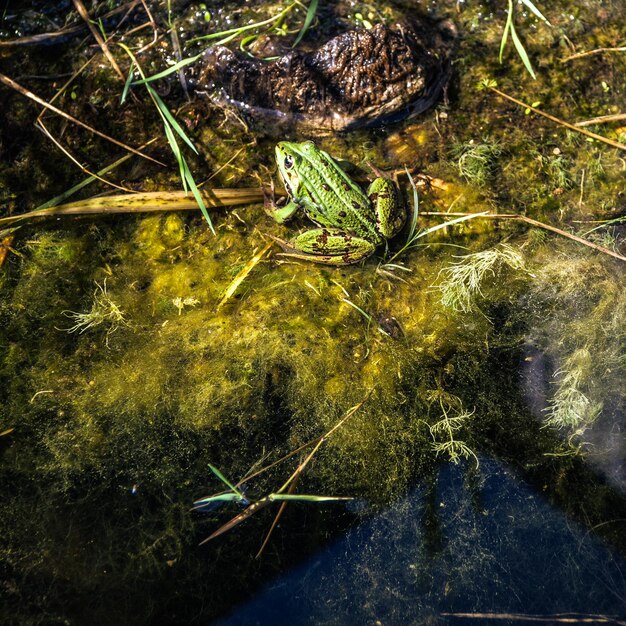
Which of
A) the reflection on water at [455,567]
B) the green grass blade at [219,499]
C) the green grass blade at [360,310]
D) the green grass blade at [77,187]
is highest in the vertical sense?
the green grass blade at [77,187]

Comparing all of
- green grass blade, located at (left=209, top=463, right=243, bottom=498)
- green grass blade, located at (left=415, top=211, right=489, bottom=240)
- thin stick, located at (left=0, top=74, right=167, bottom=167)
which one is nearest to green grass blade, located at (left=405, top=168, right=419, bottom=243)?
green grass blade, located at (left=415, top=211, right=489, bottom=240)

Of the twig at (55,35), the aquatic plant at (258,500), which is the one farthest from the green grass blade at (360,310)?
the twig at (55,35)

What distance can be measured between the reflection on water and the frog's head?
6.12 ft

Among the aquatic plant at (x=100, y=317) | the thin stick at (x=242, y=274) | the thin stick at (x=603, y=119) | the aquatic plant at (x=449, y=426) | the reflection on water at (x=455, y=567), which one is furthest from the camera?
the thin stick at (x=603, y=119)

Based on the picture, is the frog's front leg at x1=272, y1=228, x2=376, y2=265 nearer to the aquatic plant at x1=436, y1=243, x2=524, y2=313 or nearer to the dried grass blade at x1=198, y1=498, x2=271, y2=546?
the aquatic plant at x1=436, y1=243, x2=524, y2=313

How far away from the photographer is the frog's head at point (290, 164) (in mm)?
3012

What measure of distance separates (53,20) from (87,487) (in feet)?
9.68

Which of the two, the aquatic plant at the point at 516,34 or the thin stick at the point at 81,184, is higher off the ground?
the aquatic plant at the point at 516,34

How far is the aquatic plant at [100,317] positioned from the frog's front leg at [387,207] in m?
1.62

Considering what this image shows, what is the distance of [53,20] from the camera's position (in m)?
3.30

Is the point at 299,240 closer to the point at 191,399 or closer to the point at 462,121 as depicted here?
the point at 191,399

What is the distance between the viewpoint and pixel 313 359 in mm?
2947

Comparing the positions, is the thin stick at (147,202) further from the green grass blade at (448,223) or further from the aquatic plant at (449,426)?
the aquatic plant at (449,426)

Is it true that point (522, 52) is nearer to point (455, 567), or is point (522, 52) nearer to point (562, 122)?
point (562, 122)
